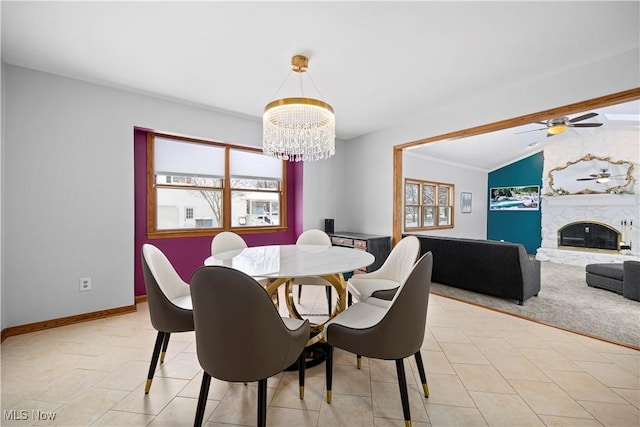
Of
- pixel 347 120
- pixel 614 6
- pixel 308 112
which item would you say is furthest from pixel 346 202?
pixel 614 6

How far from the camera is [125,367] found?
6.30 feet

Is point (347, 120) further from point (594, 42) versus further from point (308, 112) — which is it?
point (594, 42)

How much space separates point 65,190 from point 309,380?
2880 millimetres

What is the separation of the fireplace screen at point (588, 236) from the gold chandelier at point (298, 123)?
694 cm

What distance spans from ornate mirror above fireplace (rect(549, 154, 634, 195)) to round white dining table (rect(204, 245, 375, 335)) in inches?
272

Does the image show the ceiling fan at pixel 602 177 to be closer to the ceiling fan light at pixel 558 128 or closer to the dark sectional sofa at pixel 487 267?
the ceiling fan light at pixel 558 128

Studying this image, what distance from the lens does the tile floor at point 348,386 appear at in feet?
4.77

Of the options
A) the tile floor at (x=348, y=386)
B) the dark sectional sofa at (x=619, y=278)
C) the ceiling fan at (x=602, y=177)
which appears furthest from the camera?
the ceiling fan at (x=602, y=177)

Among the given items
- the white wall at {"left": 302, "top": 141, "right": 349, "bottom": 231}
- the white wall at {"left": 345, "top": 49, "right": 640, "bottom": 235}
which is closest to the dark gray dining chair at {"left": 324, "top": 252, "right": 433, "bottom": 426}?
the white wall at {"left": 345, "top": 49, "right": 640, "bottom": 235}

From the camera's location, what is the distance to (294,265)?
5.85 ft

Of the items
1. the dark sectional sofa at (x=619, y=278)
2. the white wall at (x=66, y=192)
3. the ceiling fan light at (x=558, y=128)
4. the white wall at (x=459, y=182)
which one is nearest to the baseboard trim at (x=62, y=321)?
the white wall at (x=66, y=192)

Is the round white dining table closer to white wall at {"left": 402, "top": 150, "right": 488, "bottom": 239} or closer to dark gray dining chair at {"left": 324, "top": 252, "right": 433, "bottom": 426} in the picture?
dark gray dining chair at {"left": 324, "top": 252, "right": 433, "bottom": 426}

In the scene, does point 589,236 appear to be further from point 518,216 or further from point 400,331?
point 400,331

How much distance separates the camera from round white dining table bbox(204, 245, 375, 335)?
1573 mm
